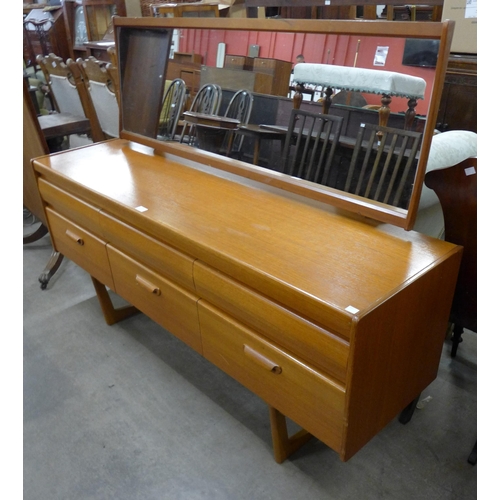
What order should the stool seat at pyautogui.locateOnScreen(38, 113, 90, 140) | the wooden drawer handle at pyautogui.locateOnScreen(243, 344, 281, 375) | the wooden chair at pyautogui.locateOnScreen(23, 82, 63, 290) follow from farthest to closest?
1. the stool seat at pyautogui.locateOnScreen(38, 113, 90, 140)
2. the wooden chair at pyautogui.locateOnScreen(23, 82, 63, 290)
3. the wooden drawer handle at pyautogui.locateOnScreen(243, 344, 281, 375)

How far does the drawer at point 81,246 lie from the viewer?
1.55 metres

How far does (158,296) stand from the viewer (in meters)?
1.33

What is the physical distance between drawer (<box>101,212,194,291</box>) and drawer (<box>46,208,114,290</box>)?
11 cm

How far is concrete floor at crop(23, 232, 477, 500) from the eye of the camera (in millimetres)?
1263

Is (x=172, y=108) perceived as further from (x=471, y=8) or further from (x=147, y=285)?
(x=471, y=8)

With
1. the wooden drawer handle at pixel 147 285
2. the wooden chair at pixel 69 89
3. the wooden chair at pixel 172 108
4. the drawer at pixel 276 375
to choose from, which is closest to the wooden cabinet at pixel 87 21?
the wooden chair at pixel 69 89

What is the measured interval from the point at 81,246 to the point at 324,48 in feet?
3.51

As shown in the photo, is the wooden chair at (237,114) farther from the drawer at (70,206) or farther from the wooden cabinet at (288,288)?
the drawer at (70,206)

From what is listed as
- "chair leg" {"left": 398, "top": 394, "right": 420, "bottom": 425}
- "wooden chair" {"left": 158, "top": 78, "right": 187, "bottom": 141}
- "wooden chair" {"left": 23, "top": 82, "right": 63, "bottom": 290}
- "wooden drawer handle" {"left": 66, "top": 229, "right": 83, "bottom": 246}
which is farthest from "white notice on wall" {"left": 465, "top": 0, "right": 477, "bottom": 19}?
"wooden chair" {"left": 23, "top": 82, "right": 63, "bottom": 290}

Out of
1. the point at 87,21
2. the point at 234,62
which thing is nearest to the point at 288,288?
the point at 234,62

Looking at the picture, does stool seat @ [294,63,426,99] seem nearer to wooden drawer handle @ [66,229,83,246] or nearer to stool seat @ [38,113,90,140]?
wooden drawer handle @ [66,229,83,246]

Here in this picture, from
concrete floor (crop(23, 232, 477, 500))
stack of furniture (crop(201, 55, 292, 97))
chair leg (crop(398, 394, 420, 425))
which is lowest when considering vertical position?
concrete floor (crop(23, 232, 477, 500))

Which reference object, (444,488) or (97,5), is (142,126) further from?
(97,5)

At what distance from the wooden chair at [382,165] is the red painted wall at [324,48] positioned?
0.08 m
